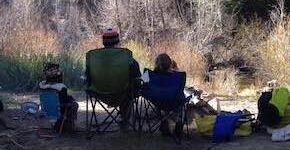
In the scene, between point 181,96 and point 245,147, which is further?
point 181,96

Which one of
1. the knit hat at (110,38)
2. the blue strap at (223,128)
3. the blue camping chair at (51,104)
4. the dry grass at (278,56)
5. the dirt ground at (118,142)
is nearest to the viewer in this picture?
the dirt ground at (118,142)

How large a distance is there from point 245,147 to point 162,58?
1231 millimetres

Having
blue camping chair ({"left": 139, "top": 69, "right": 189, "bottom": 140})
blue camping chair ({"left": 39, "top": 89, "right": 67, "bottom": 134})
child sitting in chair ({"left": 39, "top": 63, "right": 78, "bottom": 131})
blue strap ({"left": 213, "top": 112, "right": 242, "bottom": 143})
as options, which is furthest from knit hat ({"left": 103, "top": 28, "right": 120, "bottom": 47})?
blue strap ({"left": 213, "top": 112, "right": 242, "bottom": 143})

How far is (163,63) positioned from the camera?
21.2ft

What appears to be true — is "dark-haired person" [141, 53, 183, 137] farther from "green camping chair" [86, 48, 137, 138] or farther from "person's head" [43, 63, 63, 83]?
"person's head" [43, 63, 63, 83]

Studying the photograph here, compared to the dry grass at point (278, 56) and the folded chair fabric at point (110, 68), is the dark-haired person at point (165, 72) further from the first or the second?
the dry grass at point (278, 56)

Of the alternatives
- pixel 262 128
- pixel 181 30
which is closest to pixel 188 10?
pixel 181 30

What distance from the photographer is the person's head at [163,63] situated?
21.1 feet

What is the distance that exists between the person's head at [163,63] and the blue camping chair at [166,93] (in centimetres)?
6

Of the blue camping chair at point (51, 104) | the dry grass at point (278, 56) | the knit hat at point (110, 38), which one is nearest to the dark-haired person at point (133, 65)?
Result: the knit hat at point (110, 38)

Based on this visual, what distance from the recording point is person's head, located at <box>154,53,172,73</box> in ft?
21.1

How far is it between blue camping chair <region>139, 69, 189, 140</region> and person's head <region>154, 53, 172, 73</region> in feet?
0.20

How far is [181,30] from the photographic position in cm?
1980

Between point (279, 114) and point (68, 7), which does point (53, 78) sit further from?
point (68, 7)
